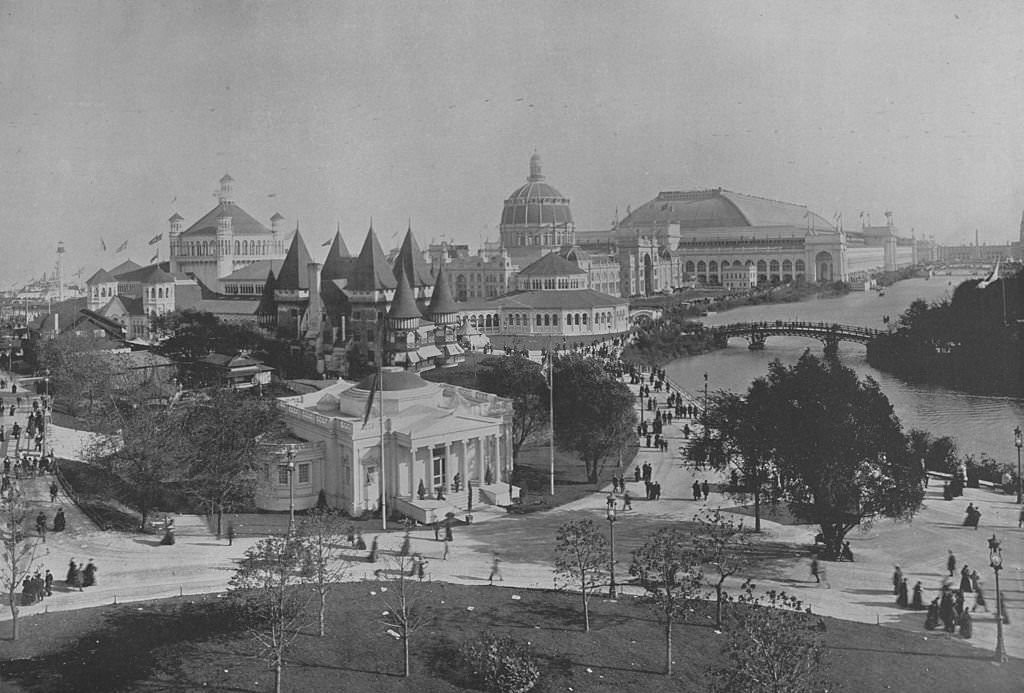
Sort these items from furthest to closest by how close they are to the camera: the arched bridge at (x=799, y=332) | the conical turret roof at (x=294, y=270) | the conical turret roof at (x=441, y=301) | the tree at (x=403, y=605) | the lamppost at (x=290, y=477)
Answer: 1. the arched bridge at (x=799, y=332)
2. the conical turret roof at (x=441, y=301)
3. the conical turret roof at (x=294, y=270)
4. the lamppost at (x=290, y=477)
5. the tree at (x=403, y=605)

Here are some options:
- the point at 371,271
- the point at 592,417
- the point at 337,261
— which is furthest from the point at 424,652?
the point at 337,261

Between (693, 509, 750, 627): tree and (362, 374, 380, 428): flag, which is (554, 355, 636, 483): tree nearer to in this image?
(362, 374, 380, 428): flag

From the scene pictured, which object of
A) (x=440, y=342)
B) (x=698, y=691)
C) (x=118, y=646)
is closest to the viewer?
(x=698, y=691)

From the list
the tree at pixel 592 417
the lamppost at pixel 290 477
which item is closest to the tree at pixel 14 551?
the lamppost at pixel 290 477

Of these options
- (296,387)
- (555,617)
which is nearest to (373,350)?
(296,387)

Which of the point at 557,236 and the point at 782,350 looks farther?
the point at 557,236

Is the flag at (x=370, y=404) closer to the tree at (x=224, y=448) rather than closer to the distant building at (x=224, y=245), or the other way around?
the tree at (x=224, y=448)

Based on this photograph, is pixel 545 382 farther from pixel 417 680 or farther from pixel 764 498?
pixel 417 680
